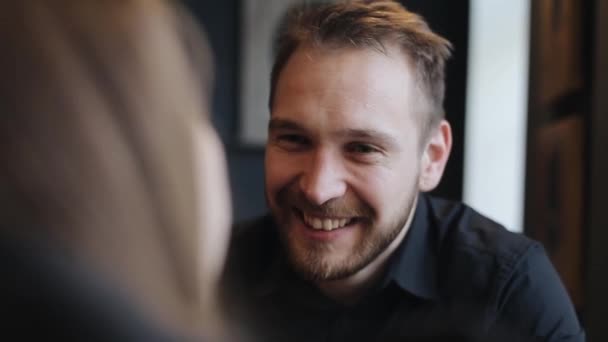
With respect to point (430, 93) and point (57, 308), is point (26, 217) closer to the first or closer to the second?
point (57, 308)

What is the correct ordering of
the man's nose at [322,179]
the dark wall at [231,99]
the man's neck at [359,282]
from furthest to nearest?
the dark wall at [231,99] < the man's neck at [359,282] < the man's nose at [322,179]

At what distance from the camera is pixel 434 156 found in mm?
1329

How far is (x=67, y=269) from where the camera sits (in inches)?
19.2

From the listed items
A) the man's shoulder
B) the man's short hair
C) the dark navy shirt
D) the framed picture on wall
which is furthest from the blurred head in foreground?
the framed picture on wall

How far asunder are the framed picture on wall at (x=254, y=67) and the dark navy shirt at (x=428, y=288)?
1.59m

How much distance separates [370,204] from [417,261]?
17 centimetres

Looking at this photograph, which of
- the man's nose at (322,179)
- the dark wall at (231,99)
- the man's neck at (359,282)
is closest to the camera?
the man's nose at (322,179)

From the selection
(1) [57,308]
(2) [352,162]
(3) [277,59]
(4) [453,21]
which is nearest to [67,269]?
(1) [57,308]

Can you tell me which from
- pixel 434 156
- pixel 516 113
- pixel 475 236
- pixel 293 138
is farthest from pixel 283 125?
pixel 516 113

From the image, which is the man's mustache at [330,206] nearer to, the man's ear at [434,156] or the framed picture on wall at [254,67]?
the man's ear at [434,156]

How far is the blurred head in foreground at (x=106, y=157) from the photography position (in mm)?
497

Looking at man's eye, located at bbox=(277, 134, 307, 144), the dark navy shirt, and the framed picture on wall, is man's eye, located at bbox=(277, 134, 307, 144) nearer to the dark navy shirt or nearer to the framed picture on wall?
the dark navy shirt

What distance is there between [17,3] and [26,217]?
0.54 ft

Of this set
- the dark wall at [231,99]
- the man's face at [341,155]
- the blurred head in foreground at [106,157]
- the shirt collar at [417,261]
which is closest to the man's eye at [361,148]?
the man's face at [341,155]
